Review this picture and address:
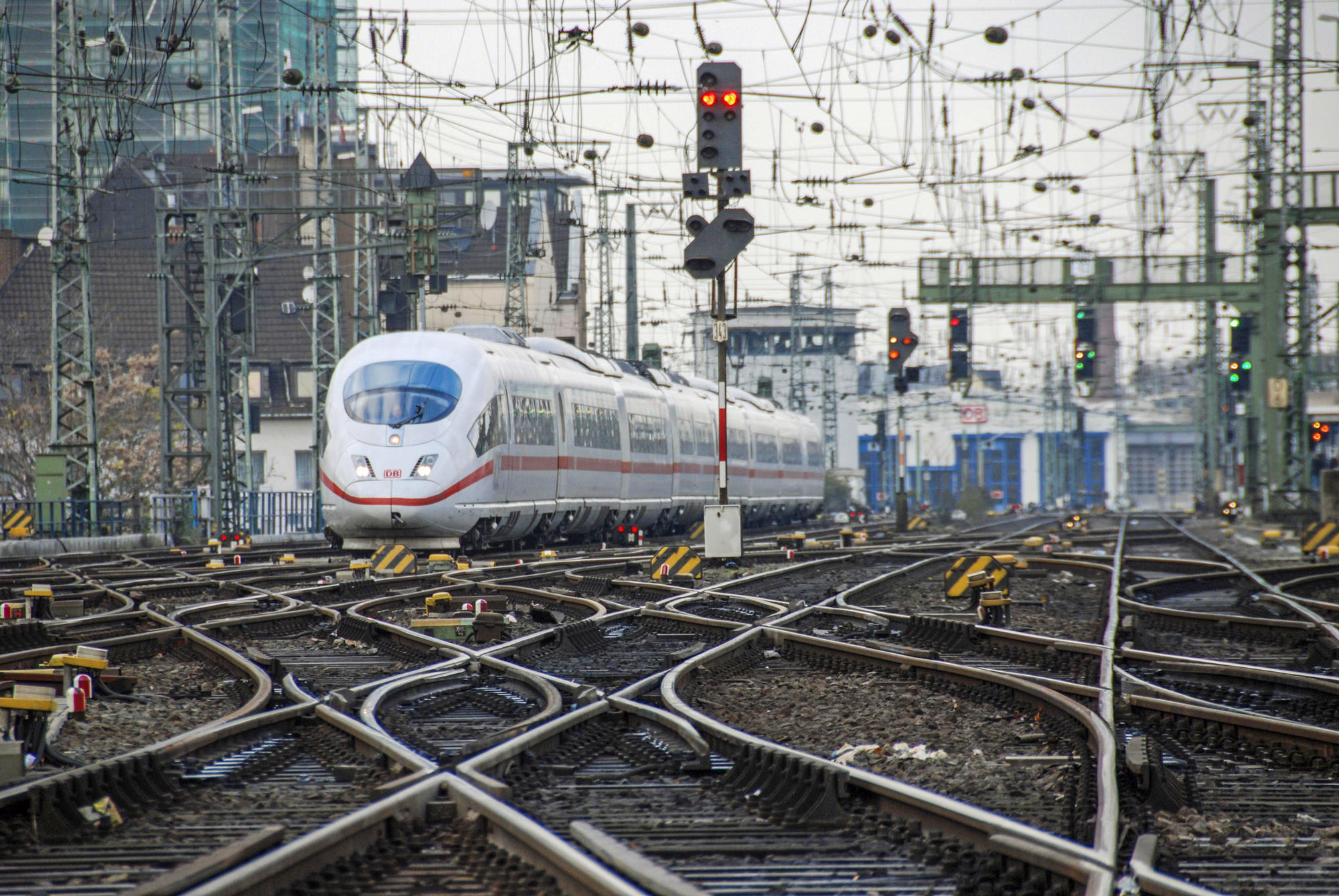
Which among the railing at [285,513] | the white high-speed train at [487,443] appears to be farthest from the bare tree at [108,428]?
the white high-speed train at [487,443]

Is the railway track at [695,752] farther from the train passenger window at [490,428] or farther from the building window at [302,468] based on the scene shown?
the building window at [302,468]

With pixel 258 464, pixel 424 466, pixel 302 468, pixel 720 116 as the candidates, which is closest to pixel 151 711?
pixel 720 116

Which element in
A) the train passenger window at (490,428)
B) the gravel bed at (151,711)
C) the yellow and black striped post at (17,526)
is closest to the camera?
the gravel bed at (151,711)

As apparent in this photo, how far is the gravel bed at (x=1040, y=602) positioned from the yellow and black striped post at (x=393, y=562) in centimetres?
527

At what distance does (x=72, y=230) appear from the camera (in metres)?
25.3

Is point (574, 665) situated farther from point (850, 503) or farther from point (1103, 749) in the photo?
point (850, 503)

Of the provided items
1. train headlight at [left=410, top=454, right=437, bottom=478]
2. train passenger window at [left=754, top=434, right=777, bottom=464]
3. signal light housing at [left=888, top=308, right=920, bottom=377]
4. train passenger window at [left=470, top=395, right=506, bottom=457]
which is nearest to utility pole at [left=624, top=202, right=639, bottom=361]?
train passenger window at [left=754, top=434, right=777, bottom=464]

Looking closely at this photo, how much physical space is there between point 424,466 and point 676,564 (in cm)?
532

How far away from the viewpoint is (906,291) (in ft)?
155

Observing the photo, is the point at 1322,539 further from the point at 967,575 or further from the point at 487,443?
the point at 487,443

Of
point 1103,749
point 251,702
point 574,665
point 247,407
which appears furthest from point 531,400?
point 1103,749

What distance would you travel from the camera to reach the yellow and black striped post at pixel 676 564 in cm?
1517

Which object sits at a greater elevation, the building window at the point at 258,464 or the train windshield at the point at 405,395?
the train windshield at the point at 405,395

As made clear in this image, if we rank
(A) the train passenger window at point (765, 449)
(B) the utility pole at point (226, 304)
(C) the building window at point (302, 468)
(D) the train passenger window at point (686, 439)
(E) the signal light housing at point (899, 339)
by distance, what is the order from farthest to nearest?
(C) the building window at point (302, 468), (A) the train passenger window at point (765, 449), (D) the train passenger window at point (686, 439), (E) the signal light housing at point (899, 339), (B) the utility pole at point (226, 304)
